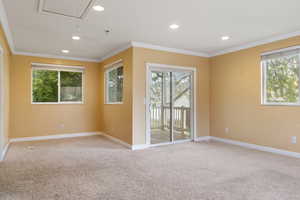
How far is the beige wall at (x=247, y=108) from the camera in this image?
3928mm

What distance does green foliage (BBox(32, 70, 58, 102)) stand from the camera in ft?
18.4

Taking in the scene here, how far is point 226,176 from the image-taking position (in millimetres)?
2830

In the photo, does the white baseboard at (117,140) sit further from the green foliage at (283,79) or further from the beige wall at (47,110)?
the green foliage at (283,79)

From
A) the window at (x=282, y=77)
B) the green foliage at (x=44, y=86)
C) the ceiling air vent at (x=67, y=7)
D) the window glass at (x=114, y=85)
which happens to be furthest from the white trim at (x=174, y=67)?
the green foliage at (x=44, y=86)

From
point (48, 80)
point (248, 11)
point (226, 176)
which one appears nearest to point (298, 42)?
point (248, 11)

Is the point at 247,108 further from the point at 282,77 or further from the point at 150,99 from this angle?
the point at 150,99

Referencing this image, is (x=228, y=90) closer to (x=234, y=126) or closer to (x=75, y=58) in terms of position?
(x=234, y=126)

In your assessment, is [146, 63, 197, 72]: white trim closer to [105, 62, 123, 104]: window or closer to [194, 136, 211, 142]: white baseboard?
[105, 62, 123, 104]: window

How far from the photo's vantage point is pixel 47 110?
5699mm

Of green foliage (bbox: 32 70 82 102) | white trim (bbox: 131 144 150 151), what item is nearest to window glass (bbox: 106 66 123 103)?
green foliage (bbox: 32 70 82 102)

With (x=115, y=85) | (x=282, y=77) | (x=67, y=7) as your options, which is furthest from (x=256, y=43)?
(x=67, y=7)

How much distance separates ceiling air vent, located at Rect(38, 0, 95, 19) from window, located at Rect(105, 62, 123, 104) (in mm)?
2103

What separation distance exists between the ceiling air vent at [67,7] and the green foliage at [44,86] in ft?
10.6

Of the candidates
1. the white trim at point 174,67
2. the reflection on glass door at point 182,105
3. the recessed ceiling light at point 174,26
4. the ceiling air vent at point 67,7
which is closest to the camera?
the ceiling air vent at point 67,7
